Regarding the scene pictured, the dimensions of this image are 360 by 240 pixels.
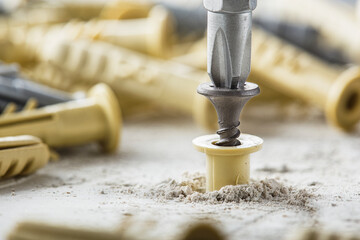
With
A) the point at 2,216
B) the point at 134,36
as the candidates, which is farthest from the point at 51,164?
the point at 134,36

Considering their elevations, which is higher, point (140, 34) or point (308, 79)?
point (140, 34)

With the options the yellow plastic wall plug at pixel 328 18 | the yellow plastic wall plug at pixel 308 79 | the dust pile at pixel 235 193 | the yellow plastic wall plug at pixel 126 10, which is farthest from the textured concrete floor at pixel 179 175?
the yellow plastic wall plug at pixel 126 10

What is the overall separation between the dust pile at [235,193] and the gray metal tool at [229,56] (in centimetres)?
24

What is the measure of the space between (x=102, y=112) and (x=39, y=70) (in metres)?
1.10

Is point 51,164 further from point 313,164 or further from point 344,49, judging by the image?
point 344,49

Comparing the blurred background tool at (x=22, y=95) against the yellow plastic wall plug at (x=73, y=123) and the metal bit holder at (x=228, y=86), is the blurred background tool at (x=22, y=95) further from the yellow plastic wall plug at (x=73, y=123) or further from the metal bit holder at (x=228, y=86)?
the metal bit holder at (x=228, y=86)

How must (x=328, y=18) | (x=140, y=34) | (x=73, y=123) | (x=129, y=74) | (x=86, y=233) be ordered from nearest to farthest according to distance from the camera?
(x=86, y=233), (x=73, y=123), (x=129, y=74), (x=140, y=34), (x=328, y=18)

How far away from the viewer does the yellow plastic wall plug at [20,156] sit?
2.35 meters

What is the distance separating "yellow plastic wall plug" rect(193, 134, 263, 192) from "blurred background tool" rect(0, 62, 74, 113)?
116cm

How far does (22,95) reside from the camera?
305 centimetres

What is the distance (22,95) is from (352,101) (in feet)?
6.34

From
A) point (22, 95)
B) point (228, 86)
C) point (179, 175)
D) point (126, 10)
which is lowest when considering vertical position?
point (179, 175)

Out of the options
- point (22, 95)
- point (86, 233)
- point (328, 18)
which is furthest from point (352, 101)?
point (86, 233)

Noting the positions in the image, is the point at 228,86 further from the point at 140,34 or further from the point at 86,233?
the point at 140,34
